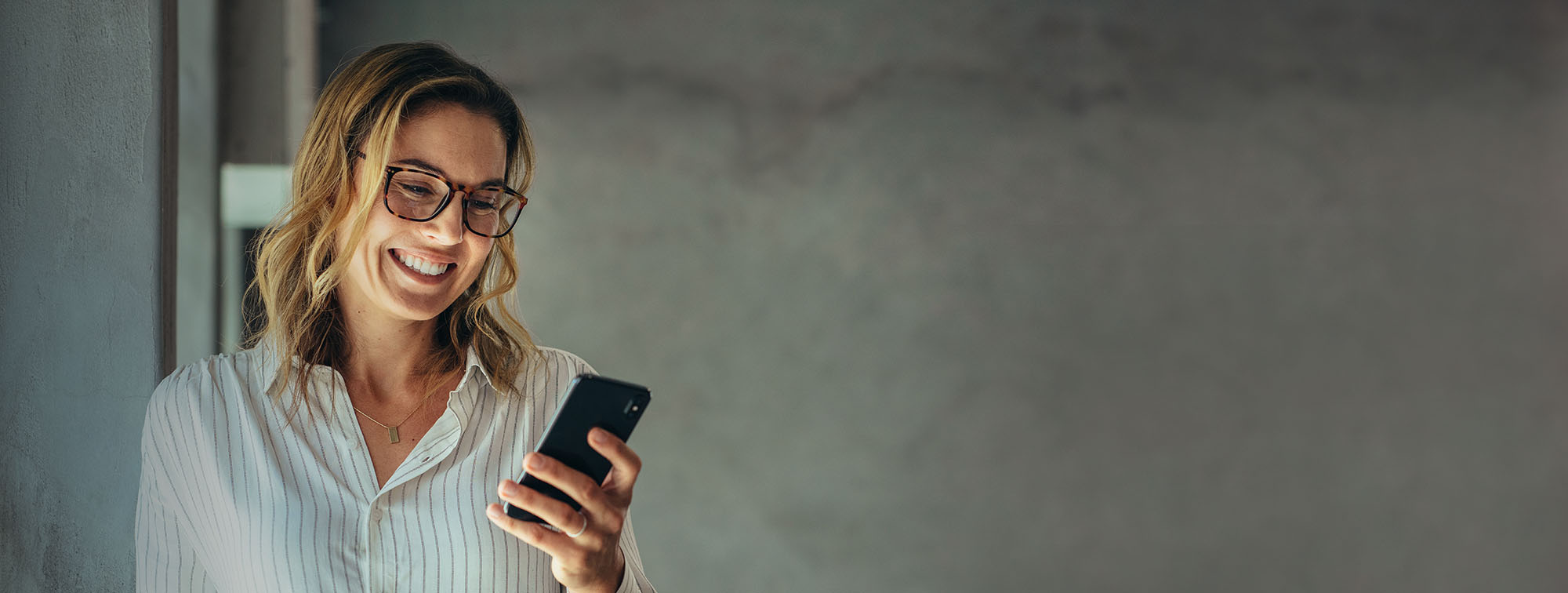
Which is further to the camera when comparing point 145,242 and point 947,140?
point 947,140

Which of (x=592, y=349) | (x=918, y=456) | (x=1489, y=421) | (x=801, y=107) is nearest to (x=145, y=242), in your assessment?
(x=592, y=349)

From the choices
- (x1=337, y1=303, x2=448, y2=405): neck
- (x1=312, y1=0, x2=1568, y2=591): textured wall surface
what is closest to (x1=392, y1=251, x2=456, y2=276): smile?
(x1=337, y1=303, x2=448, y2=405): neck

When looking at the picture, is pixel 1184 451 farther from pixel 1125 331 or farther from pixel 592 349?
pixel 592 349

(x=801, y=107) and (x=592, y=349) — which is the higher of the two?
(x=801, y=107)

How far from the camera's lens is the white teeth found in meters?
1.00

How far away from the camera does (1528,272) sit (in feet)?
10.8

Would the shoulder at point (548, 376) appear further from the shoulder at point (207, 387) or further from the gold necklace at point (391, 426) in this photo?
the shoulder at point (207, 387)

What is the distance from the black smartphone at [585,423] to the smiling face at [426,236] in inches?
8.6

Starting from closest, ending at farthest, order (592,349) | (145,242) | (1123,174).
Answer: (145,242) → (592,349) → (1123,174)

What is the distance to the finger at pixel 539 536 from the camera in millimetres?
881

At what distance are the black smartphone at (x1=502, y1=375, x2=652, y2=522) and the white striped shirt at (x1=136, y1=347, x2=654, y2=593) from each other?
11 cm

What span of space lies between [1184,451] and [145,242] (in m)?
2.91

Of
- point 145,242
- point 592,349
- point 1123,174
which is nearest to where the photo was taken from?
point 145,242

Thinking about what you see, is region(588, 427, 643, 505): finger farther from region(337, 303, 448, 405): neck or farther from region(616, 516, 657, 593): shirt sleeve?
region(337, 303, 448, 405): neck
